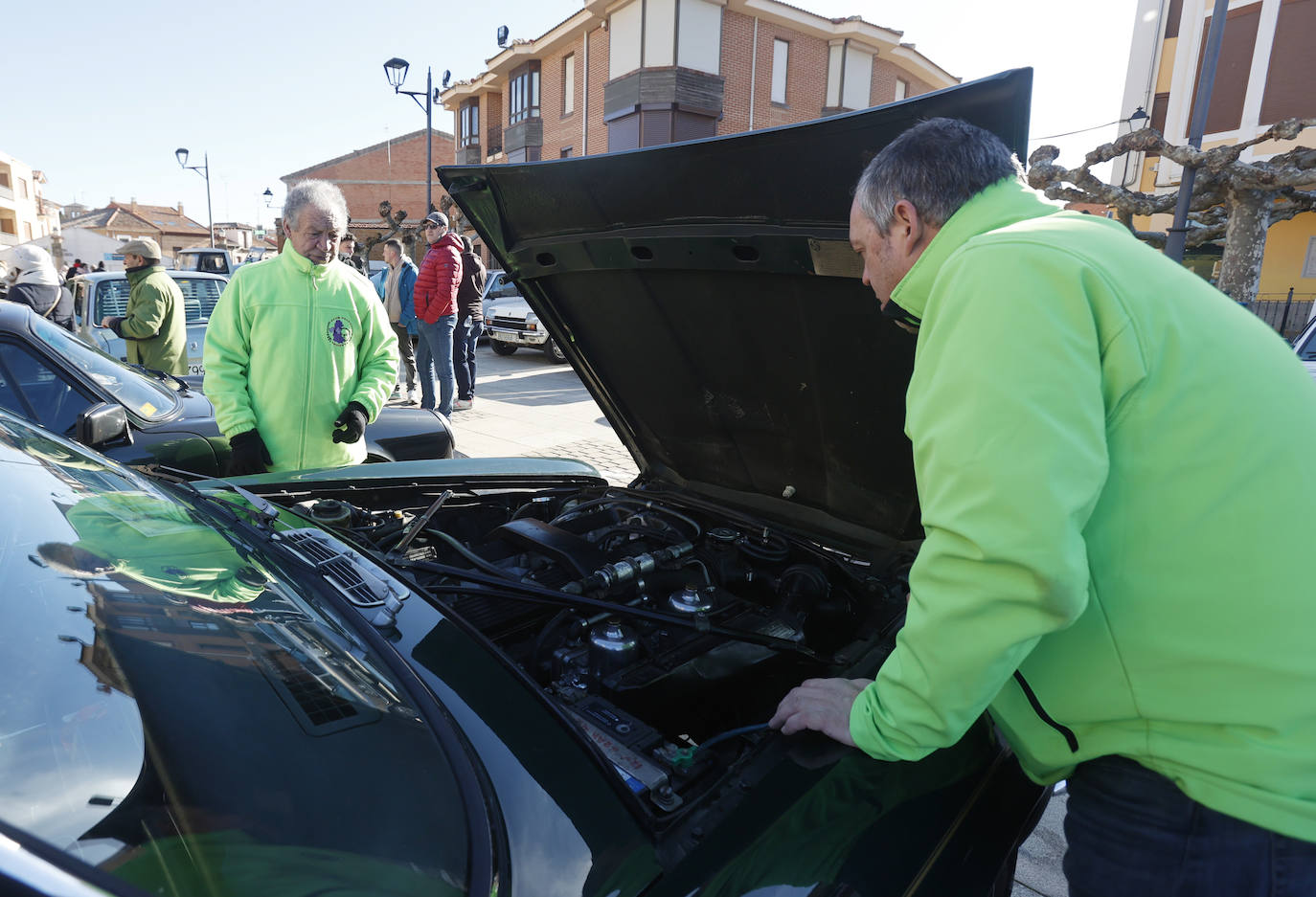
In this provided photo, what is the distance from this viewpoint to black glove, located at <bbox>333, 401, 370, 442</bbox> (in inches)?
124

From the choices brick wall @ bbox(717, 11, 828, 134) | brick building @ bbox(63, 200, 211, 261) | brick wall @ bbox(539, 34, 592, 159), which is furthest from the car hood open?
brick building @ bbox(63, 200, 211, 261)

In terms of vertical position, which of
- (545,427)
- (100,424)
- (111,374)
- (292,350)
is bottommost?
(545,427)

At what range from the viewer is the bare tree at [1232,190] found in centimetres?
1162

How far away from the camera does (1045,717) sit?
3.98 feet

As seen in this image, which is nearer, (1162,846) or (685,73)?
(1162,846)

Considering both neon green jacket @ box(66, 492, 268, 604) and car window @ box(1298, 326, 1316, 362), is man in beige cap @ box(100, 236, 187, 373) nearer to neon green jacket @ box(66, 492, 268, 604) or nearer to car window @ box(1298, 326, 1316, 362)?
neon green jacket @ box(66, 492, 268, 604)

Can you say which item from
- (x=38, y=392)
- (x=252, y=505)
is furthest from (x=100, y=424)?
(x=252, y=505)

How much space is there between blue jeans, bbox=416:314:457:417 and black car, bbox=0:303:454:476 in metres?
3.75

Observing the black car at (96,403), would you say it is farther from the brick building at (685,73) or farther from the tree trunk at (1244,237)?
the brick building at (685,73)

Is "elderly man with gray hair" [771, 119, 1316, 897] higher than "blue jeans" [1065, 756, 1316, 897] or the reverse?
higher

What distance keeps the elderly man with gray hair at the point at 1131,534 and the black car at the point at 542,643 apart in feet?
1.12

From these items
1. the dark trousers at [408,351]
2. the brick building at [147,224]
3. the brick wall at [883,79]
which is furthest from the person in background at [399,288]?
the brick building at [147,224]

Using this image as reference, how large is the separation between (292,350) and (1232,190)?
15.4 m

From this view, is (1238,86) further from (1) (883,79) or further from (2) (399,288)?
(2) (399,288)
